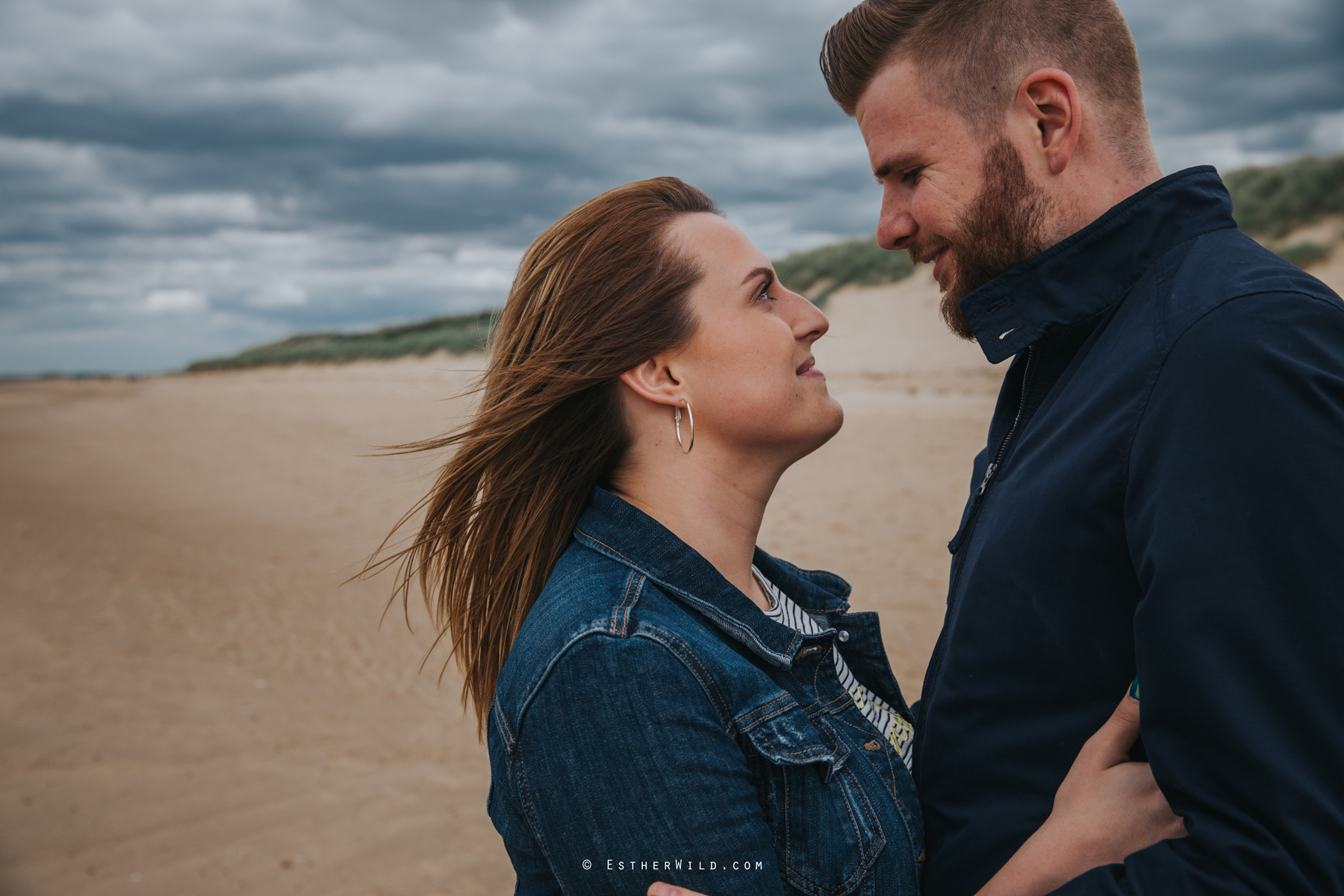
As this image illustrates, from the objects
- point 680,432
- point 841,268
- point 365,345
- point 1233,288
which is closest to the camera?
point 1233,288

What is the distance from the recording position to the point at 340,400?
2414 centimetres

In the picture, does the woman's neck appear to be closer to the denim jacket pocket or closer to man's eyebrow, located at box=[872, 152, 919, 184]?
the denim jacket pocket

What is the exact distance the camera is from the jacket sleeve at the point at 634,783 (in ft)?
4.62

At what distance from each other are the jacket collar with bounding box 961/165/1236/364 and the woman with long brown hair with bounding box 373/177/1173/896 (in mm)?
476

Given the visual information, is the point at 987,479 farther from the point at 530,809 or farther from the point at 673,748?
the point at 530,809

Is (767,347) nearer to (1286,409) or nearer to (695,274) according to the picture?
(695,274)

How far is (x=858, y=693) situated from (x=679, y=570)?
22.8 inches

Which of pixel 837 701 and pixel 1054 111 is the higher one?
pixel 1054 111

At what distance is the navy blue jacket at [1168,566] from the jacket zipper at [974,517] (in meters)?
0.03

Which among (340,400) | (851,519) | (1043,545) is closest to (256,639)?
(851,519)

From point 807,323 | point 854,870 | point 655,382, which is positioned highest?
point 807,323

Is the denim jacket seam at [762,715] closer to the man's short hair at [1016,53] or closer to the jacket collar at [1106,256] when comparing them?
the jacket collar at [1106,256]

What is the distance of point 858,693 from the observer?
2.07 meters

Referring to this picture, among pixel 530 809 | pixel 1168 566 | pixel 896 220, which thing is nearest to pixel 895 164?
pixel 896 220
